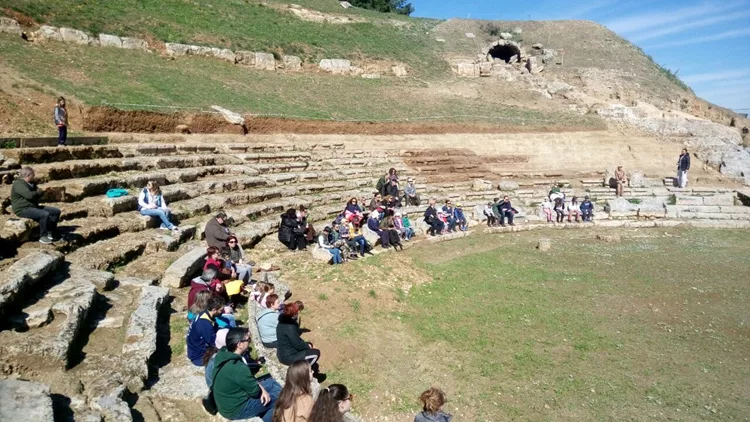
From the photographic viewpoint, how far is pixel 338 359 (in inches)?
328

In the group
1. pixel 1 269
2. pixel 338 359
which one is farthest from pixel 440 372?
pixel 1 269

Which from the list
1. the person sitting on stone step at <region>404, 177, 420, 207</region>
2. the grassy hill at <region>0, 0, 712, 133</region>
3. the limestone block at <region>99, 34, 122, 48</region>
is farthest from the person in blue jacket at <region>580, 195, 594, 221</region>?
the limestone block at <region>99, 34, 122, 48</region>

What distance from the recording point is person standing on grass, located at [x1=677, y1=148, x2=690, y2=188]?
25.9m

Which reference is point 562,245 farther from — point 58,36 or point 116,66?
point 58,36

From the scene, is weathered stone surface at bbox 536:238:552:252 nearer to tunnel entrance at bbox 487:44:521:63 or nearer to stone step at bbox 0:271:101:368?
stone step at bbox 0:271:101:368

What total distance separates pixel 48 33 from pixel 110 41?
3006 millimetres

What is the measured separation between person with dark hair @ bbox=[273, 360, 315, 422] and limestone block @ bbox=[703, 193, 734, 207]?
1000 inches

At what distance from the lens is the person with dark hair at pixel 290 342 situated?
7.11 meters

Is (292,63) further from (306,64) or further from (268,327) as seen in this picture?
(268,327)

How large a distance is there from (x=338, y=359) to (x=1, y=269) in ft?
17.1

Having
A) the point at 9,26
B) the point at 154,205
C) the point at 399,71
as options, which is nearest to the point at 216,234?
the point at 154,205

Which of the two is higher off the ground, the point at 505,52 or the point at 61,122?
the point at 505,52

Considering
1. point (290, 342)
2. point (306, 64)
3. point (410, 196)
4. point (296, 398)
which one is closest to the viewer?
point (296, 398)

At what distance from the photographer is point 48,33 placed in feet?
78.1
